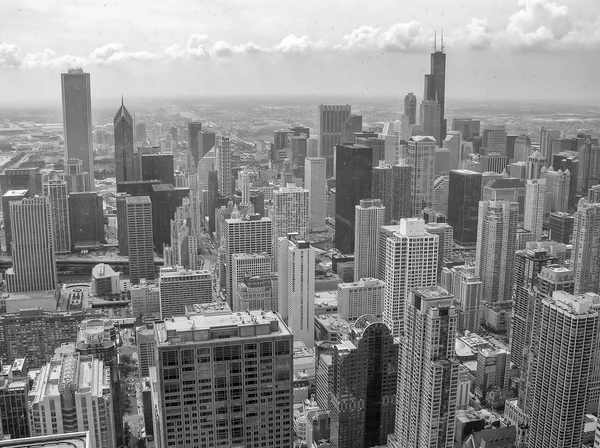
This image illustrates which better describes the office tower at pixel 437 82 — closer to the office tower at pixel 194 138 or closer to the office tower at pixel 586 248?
the office tower at pixel 586 248

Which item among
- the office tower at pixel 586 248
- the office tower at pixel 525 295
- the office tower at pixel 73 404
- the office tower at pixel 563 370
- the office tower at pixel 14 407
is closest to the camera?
the office tower at pixel 14 407

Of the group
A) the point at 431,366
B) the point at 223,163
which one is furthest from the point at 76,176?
the point at 431,366

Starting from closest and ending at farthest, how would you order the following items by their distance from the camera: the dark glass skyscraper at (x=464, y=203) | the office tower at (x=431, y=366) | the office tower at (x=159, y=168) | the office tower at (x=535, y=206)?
the office tower at (x=431, y=366)
the office tower at (x=535, y=206)
the dark glass skyscraper at (x=464, y=203)
the office tower at (x=159, y=168)

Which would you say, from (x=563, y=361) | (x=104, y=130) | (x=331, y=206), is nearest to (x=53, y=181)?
(x=104, y=130)

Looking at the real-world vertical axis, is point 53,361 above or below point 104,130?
below

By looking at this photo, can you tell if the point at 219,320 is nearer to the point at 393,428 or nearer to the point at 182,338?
the point at 182,338

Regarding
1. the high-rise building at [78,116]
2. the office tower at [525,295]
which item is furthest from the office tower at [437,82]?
the high-rise building at [78,116]

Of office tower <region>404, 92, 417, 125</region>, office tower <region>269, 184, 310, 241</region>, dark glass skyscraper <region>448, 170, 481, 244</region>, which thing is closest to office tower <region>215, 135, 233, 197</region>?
office tower <region>269, 184, 310, 241</region>
